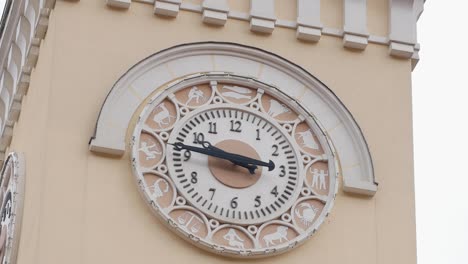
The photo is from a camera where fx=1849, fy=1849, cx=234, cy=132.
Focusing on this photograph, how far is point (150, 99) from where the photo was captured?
45.3ft

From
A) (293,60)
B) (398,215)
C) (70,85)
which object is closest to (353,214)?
(398,215)

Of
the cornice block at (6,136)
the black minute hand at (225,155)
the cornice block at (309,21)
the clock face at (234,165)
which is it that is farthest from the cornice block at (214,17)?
the cornice block at (6,136)

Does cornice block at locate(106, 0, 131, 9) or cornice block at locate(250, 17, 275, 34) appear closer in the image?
cornice block at locate(106, 0, 131, 9)

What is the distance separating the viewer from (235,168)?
13.7 metres

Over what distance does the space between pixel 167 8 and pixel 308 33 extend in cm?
114

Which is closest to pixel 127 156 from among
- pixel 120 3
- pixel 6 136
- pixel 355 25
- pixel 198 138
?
pixel 198 138

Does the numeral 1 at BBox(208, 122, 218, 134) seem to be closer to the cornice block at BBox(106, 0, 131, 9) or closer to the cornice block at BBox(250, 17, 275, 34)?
the cornice block at BBox(250, 17, 275, 34)

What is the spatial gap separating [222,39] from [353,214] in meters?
1.69

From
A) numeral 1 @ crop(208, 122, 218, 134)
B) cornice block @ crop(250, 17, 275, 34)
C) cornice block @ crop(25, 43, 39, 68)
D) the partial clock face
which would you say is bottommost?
the partial clock face

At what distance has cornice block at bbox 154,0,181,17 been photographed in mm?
14172

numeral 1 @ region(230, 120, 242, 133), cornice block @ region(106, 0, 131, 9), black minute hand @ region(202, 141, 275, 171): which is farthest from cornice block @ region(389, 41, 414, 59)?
cornice block @ region(106, 0, 131, 9)

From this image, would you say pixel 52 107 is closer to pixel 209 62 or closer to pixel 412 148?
pixel 209 62

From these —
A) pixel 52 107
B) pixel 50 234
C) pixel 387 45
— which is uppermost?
pixel 387 45

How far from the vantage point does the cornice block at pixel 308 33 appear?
47.4ft
